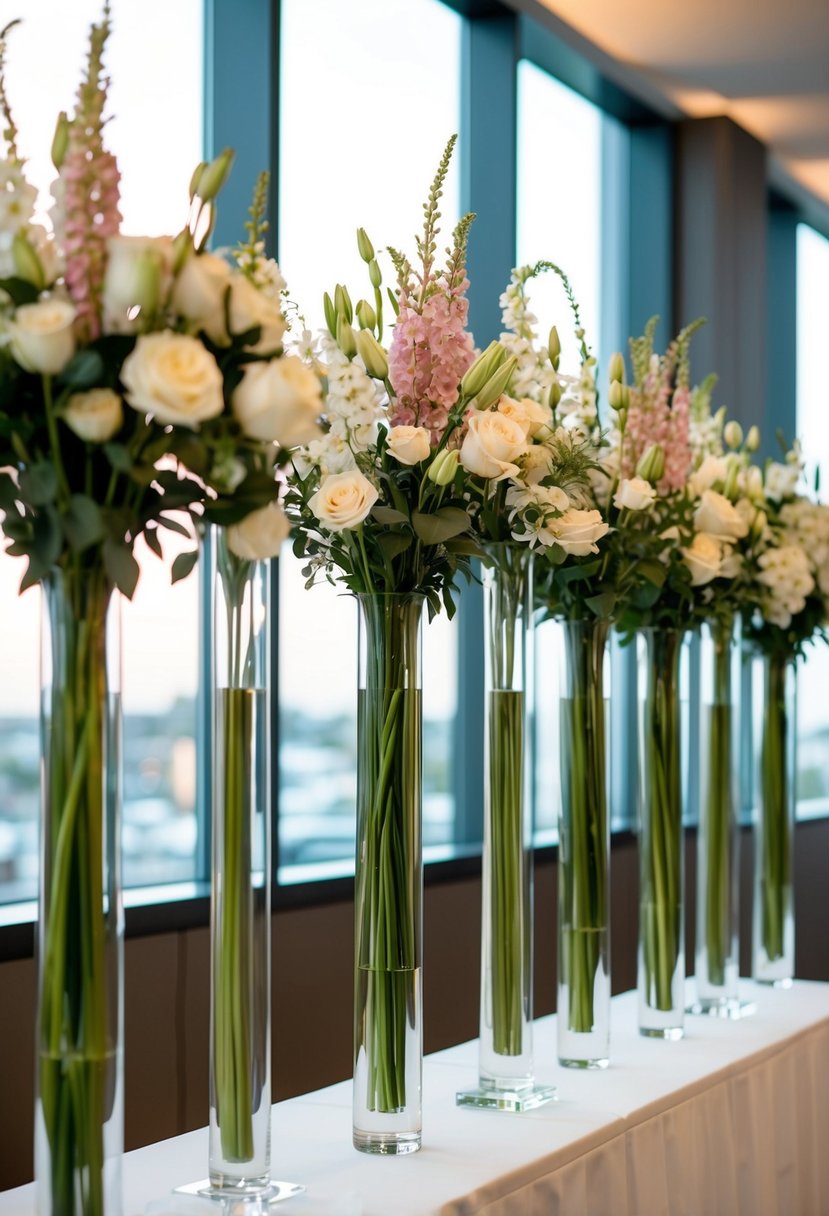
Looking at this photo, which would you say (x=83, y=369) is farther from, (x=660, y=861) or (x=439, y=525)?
(x=660, y=861)

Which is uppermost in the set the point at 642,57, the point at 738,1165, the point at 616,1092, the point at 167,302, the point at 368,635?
the point at 642,57

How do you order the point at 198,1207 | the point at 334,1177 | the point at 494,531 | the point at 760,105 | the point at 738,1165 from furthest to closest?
the point at 760,105 → the point at 738,1165 → the point at 494,531 → the point at 334,1177 → the point at 198,1207

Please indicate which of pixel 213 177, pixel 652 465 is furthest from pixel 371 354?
pixel 652 465

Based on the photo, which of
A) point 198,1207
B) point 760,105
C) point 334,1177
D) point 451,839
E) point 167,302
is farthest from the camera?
point 760,105

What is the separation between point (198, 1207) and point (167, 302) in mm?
862

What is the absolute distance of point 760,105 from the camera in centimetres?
435

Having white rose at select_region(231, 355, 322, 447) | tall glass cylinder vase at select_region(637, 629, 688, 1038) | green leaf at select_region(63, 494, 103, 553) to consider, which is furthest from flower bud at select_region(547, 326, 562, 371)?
green leaf at select_region(63, 494, 103, 553)

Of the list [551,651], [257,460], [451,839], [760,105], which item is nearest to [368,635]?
[257,460]

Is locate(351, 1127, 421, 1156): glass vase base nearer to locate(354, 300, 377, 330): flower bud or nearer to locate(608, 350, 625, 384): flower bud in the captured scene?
locate(354, 300, 377, 330): flower bud

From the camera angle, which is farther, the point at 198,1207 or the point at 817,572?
the point at 817,572

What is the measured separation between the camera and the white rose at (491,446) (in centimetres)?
169

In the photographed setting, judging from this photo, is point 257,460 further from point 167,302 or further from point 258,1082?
point 258,1082

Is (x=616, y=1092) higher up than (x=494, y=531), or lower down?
lower down

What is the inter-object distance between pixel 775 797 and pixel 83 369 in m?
1.98
